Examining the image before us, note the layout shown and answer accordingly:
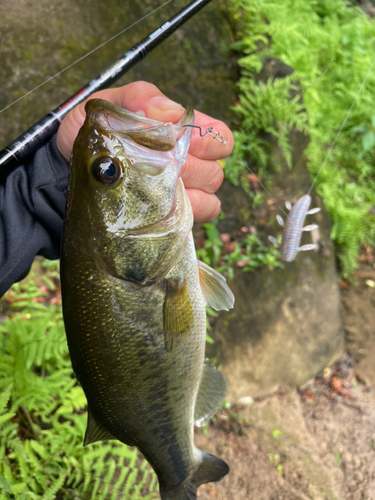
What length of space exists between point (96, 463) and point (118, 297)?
197 centimetres

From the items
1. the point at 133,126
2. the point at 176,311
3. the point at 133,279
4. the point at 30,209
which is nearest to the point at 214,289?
the point at 176,311

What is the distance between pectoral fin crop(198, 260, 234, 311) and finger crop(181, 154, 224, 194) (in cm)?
45

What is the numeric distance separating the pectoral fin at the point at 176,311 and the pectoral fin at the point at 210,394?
564 mm

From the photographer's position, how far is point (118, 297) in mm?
1343

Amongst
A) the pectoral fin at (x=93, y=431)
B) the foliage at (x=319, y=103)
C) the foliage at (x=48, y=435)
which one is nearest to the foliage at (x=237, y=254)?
the foliage at (x=319, y=103)

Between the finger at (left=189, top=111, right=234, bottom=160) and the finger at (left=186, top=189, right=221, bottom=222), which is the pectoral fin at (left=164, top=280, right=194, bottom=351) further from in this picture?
the finger at (left=189, top=111, right=234, bottom=160)

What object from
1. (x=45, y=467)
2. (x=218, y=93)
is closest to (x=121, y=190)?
(x=45, y=467)

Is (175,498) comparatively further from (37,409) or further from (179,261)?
(179,261)

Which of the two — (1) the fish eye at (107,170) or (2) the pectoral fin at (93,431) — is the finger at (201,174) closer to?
(1) the fish eye at (107,170)

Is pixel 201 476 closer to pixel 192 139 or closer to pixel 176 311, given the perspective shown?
pixel 176 311

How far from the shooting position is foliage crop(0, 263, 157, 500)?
2.35m

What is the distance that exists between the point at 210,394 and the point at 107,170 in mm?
1434

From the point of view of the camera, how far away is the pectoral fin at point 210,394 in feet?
6.26

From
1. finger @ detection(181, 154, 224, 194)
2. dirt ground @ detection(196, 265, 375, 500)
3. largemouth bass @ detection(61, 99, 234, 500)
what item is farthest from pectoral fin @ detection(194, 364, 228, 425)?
dirt ground @ detection(196, 265, 375, 500)
